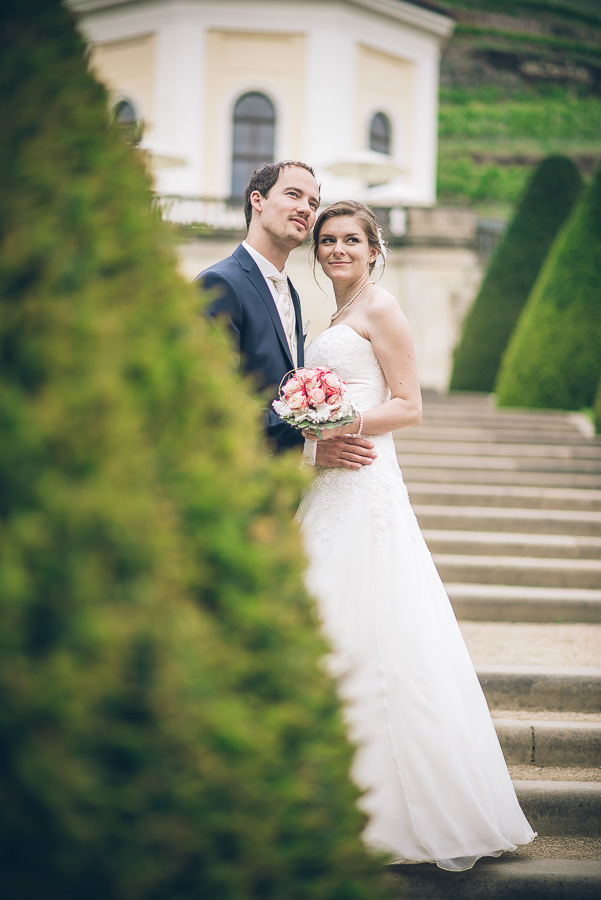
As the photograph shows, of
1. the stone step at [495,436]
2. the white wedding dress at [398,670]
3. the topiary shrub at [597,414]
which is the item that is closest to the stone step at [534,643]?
the white wedding dress at [398,670]

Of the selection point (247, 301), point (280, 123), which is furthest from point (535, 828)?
point (280, 123)

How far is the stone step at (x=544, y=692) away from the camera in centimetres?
424

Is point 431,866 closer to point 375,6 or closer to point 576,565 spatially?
point 576,565

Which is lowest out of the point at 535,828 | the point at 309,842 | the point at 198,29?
the point at 535,828

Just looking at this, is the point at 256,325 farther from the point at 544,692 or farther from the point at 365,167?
the point at 365,167

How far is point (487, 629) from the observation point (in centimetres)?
540

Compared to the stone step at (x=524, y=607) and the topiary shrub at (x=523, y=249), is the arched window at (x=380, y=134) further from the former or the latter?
the stone step at (x=524, y=607)

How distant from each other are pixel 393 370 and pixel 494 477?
554 cm

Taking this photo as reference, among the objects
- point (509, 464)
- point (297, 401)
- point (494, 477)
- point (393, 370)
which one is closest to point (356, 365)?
point (393, 370)

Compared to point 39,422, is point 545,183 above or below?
above

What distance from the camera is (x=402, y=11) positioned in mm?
24219

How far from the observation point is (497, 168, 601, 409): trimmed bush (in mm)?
10602

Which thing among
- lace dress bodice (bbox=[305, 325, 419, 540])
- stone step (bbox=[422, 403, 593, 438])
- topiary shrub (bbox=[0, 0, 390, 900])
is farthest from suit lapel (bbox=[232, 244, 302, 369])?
stone step (bbox=[422, 403, 593, 438])

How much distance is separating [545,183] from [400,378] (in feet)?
42.0
